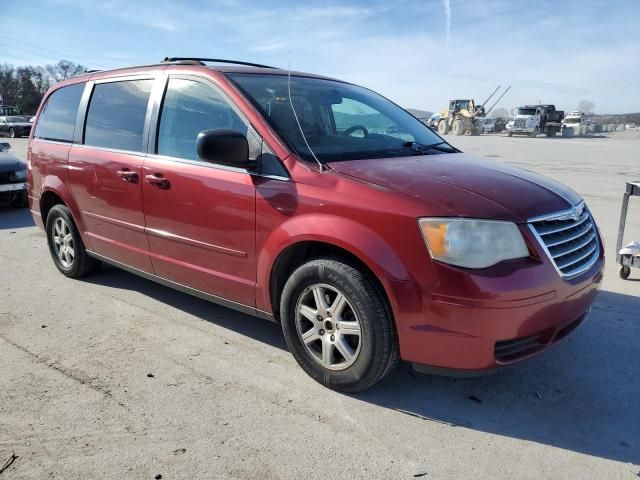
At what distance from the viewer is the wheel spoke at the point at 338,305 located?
9.00ft

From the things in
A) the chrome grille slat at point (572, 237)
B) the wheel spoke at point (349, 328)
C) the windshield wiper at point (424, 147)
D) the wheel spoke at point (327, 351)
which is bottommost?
the wheel spoke at point (327, 351)

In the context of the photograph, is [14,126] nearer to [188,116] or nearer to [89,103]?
[89,103]

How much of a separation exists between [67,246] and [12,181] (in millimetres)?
5235

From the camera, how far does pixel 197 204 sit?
329 centimetres

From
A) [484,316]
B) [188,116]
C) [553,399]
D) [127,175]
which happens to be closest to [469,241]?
[484,316]

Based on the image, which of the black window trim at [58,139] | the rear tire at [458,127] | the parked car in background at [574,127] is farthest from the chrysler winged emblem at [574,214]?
the parked car in background at [574,127]

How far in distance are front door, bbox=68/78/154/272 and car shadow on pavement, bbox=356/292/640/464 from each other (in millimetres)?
2215

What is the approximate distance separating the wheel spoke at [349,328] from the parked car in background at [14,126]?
3796 centimetres

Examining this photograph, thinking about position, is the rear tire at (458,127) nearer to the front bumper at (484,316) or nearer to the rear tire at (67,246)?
the rear tire at (67,246)

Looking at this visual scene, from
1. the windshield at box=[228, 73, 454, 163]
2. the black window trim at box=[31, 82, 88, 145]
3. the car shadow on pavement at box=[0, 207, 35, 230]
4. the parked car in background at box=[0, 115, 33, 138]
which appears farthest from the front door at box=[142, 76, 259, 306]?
the parked car in background at box=[0, 115, 33, 138]

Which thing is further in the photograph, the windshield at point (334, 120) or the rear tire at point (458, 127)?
the rear tire at point (458, 127)

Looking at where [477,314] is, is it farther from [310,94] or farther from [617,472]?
[310,94]

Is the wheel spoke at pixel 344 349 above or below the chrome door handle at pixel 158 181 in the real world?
below

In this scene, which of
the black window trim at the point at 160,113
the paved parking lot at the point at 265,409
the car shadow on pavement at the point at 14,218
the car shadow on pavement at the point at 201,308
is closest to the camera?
the paved parking lot at the point at 265,409
